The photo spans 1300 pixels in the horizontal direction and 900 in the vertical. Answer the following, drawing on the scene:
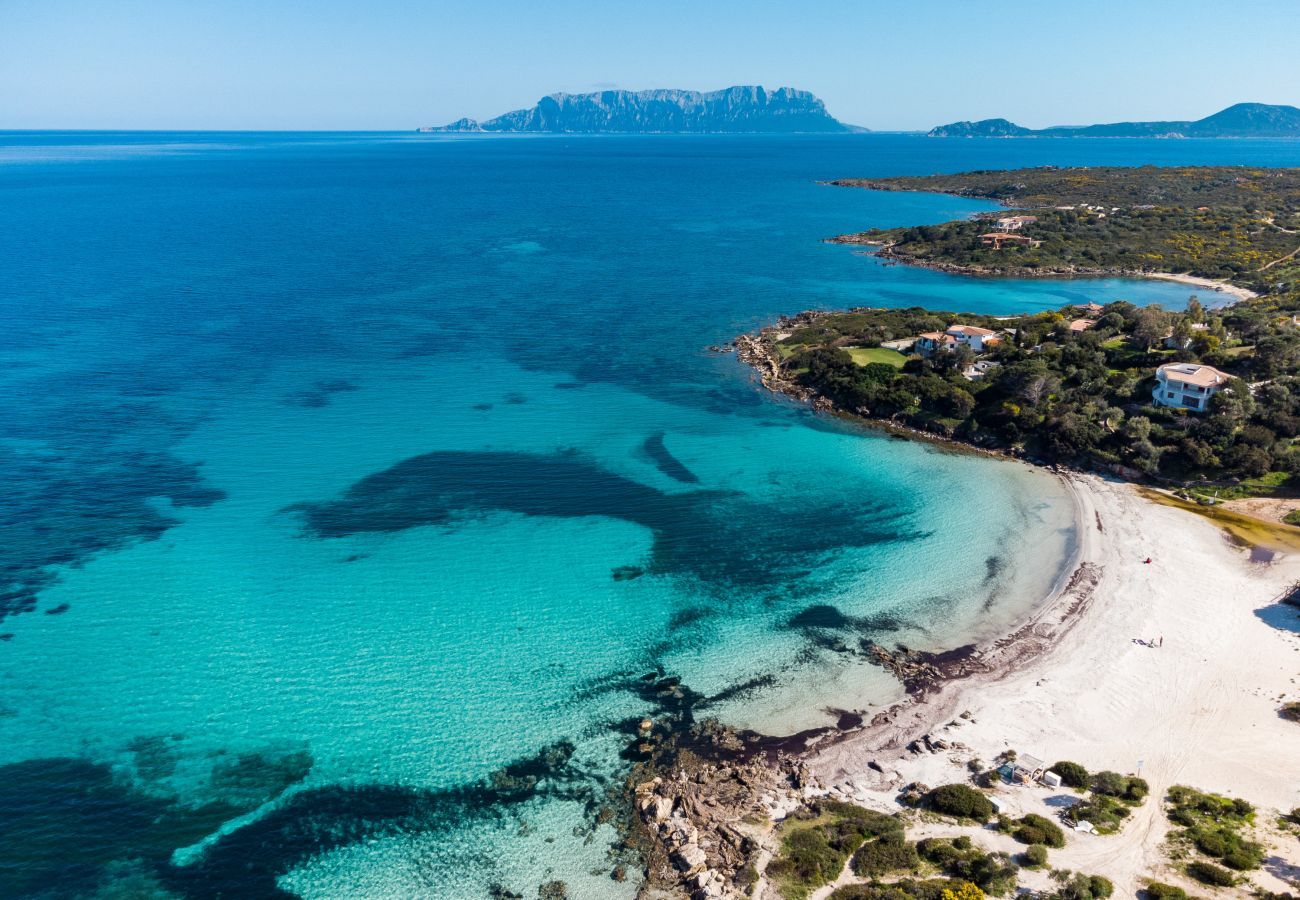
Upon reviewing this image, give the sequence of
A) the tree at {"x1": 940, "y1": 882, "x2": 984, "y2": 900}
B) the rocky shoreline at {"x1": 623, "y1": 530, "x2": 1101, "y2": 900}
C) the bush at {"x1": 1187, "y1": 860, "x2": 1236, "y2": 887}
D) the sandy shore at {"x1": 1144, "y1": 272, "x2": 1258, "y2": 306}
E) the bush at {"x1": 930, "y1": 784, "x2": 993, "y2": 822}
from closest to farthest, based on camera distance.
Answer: the tree at {"x1": 940, "y1": 882, "x2": 984, "y2": 900}
the bush at {"x1": 1187, "y1": 860, "x2": 1236, "y2": 887}
the rocky shoreline at {"x1": 623, "y1": 530, "x2": 1101, "y2": 900}
the bush at {"x1": 930, "y1": 784, "x2": 993, "y2": 822}
the sandy shore at {"x1": 1144, "y1": 272, "x2": 1258, "y2": 306}

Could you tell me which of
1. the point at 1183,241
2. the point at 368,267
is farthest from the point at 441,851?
the point at 1183,241

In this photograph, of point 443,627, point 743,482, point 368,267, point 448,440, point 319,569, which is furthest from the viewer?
point 368,267

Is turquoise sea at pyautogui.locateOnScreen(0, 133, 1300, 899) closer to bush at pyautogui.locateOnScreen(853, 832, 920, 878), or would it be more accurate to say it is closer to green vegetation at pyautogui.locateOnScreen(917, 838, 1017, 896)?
bush at pyautogui.locateOnScreen(853, 832, 920, 878)

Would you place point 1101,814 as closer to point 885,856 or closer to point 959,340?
point 885,856

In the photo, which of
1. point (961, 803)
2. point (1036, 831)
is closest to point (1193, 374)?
point (1036, 831)

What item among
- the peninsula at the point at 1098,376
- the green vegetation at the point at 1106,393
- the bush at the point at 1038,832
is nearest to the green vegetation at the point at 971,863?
the bush at the point at 1038,832

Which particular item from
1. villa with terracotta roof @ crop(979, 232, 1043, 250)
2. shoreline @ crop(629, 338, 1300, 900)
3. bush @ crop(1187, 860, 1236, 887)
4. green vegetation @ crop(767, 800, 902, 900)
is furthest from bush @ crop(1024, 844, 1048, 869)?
villa with terracotta roof @ crop(979, 232, 1043, 250)

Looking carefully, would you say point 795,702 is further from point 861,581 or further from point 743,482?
point 743,482
